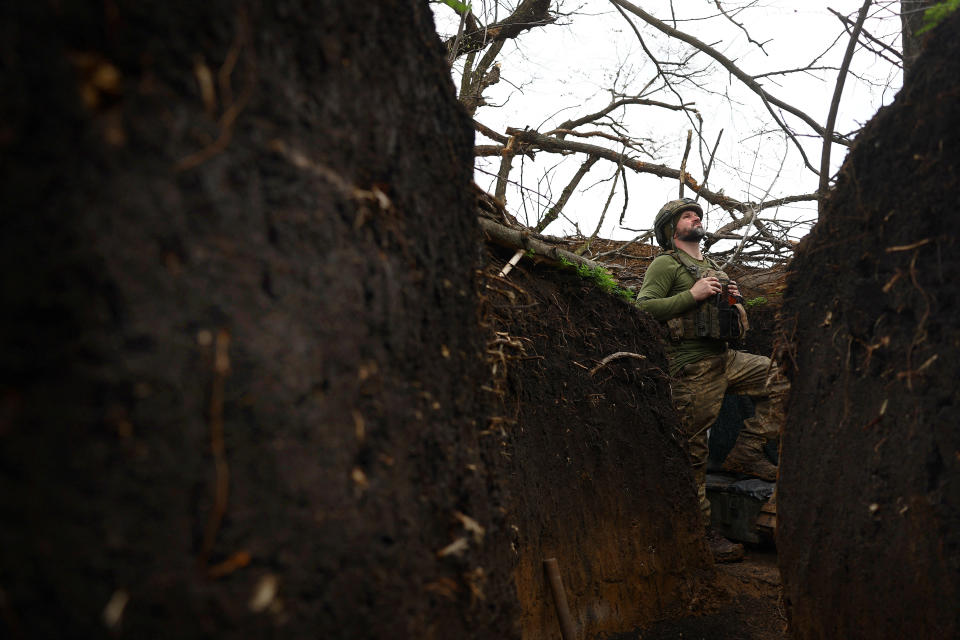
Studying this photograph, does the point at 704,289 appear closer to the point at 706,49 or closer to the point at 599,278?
the point at 599,278

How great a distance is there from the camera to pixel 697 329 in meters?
4.81

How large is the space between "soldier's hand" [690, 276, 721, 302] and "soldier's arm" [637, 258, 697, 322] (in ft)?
0.11

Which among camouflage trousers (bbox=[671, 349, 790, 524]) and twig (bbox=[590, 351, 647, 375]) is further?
camouflage trousers (bbox=[671, 349, 790, 524])

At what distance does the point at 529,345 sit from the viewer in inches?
136

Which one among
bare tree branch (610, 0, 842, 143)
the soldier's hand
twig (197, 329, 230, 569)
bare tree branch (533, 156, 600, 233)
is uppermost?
bare tree branch (610, 0, 842, 143)

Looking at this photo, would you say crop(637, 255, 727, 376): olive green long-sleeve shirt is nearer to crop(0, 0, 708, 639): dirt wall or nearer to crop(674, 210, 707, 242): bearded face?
crop(674, 210, 707, 242): bearded face

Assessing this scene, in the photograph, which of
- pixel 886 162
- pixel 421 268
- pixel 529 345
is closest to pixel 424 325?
pixel 421 268

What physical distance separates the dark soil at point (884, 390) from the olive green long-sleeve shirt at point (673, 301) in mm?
1975

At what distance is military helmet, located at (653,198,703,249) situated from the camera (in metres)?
5.06

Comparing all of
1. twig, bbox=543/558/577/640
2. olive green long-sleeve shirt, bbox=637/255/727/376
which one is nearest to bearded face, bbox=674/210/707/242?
olive green long-sleeve shirt, bbox=637/255/727/376

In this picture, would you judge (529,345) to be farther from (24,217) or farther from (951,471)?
(24,217)

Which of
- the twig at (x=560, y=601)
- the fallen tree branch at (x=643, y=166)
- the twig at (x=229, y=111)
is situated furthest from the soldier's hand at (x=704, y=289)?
the twig at (x=229, y=111)

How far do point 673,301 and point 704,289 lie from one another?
8.9 inches

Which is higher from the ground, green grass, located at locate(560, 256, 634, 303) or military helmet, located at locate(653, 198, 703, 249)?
military helmet, located at locate(653, 198, 703, 249)
